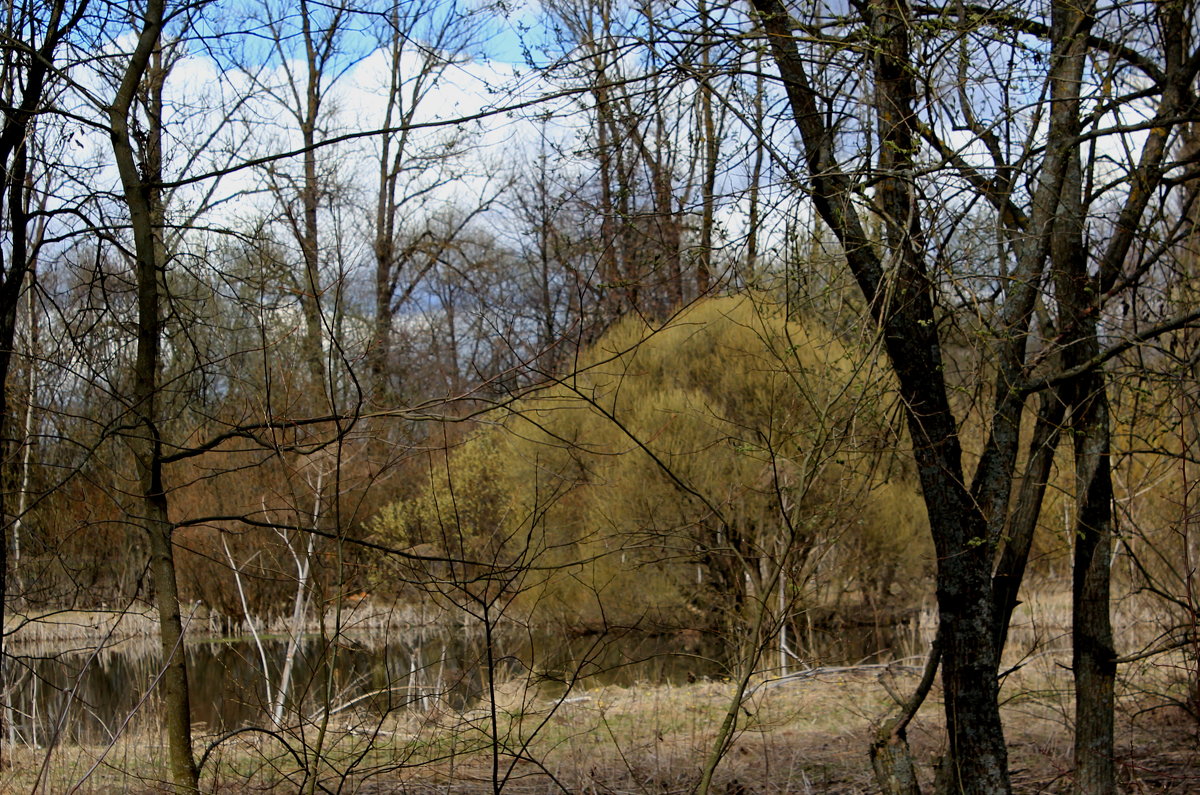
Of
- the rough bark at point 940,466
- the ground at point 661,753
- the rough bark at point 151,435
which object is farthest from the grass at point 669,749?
the rough bark at point 940,466

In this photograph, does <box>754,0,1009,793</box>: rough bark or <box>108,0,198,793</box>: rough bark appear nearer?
<box>108,0,198,793</box>: rough bark

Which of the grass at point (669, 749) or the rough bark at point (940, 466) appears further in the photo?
the grass at point (669, 749)

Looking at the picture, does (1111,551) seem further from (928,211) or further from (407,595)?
(407,595)

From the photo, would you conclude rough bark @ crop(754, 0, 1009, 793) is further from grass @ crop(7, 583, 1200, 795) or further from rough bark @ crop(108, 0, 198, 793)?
rough bark @ crop(108, 0, 198, 793)

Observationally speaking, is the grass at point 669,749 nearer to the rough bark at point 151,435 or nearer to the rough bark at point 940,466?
the rough bark at point 151,435

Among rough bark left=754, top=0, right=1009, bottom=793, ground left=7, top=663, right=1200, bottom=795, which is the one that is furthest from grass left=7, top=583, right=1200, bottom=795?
rough bark left=754, top=0, right=1009, bottom=793

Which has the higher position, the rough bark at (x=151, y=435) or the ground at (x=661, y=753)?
the rough bark at (x=151, y=435)

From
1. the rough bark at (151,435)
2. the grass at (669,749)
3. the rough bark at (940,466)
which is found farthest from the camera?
the grass at (669,749)

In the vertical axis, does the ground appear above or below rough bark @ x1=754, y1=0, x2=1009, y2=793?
below

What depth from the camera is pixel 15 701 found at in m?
10.2

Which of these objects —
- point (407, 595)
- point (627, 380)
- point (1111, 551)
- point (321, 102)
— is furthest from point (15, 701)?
point (321, 102)

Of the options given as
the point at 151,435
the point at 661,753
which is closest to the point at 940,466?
the point at 151,435

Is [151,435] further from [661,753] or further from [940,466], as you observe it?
[661,753]

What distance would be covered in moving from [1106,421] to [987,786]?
1.57 m
